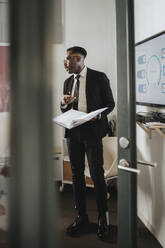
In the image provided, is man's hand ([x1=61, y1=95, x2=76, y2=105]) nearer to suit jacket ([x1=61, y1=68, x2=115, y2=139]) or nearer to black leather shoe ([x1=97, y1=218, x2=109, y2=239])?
suit jacket ([x1=61, y1=68, x2=115, y2=139])

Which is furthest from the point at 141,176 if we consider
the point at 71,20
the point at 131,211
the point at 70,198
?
the point at 71,20

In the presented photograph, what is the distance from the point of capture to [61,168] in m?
2.41

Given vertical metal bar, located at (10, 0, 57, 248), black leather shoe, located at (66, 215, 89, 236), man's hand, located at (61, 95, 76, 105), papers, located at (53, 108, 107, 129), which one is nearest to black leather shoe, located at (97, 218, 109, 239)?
black leather shoe, located at (66, 215, 89, 236)

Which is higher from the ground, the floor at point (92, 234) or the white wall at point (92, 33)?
the white wall at point (92, 33)

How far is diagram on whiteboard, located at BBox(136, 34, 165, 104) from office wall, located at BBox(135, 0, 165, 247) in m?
0.06

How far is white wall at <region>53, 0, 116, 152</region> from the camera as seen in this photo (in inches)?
98.2

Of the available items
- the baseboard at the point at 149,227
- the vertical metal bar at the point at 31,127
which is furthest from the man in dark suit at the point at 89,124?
the vertical metal bar at the point at 31,127

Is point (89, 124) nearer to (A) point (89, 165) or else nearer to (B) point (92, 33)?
(A) point (89, 165)

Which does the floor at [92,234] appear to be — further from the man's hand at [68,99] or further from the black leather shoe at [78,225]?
the man's hand at [68,99]

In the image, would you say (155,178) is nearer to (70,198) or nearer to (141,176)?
(141,176)

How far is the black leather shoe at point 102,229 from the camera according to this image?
159cm

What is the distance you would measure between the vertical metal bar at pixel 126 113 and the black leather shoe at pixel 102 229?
69cm

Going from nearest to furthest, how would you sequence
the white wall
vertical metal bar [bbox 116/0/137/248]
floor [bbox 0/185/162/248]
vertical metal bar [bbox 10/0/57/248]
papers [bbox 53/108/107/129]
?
vertical metal bar [bbox 10/0/57/248], vertical metal bar [bbox 116/0/137/248], papers [bbox 53/108/107/129], floor [bbox 0/185/162/248], the white wall

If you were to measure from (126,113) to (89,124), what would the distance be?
0.77 metres
